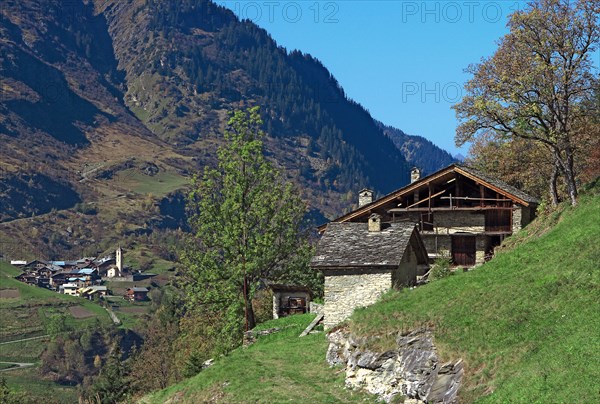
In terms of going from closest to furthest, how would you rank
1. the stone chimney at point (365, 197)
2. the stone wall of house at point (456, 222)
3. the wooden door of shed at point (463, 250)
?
the stone wall of house at point (456, 222)
the wooden door of shed at point (463, 250)
the stone chimney at point (365, 197)

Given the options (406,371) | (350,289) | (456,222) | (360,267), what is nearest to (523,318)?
(406,371)

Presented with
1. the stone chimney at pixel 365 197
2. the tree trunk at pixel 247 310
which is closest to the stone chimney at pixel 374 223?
the tree trunk at pixel 247 310

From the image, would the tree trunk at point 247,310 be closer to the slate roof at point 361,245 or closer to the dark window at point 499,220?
the slate roof at point 361,245

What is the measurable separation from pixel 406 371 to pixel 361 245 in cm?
1274

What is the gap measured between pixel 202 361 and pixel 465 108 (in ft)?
67.8

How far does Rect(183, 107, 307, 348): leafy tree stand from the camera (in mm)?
54938

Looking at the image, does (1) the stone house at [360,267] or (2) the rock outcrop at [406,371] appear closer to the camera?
(2) the rock outcrop at [406,371]

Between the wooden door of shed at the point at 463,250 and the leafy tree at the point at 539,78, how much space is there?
16.3 metres

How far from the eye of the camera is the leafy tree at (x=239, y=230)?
54938 millimetres

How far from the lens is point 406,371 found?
31.8 metres

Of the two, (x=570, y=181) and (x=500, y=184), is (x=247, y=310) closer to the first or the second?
(x=500, y=184)

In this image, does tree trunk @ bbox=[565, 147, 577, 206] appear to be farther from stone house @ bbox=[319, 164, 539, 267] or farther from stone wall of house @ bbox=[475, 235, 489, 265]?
stone wall of house @ bbox=[475, 235, 489, 265]

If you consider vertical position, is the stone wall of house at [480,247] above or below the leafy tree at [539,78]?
below

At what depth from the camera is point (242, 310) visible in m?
56.2
